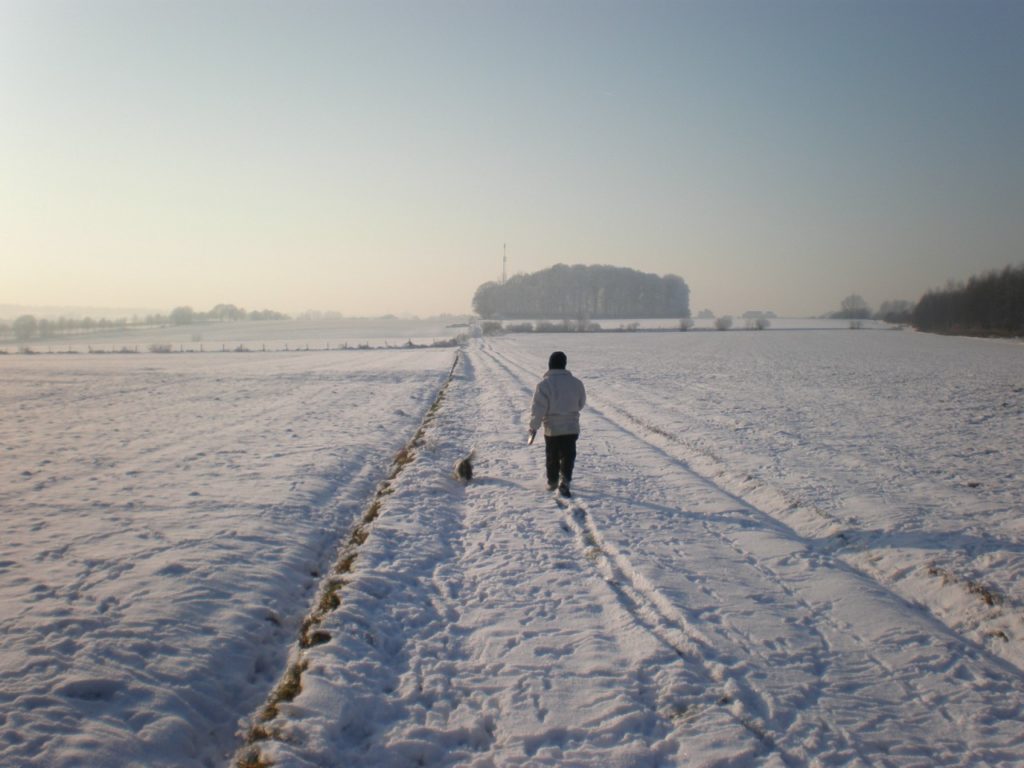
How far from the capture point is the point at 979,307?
320 ft

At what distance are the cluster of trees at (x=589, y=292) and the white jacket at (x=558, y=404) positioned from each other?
163m

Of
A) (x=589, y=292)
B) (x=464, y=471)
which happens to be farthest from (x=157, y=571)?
(x=589, y=292)

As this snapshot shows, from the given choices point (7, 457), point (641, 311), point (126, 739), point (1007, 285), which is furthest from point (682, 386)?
point (641, 311)

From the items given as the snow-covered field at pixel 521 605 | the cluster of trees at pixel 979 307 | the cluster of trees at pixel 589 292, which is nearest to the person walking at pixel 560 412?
the snow-covered field at pixel 521 605

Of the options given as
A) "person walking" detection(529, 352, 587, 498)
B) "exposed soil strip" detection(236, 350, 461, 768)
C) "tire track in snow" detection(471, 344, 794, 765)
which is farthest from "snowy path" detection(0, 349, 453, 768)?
"person walking" detection(529, 352, 587, 498)

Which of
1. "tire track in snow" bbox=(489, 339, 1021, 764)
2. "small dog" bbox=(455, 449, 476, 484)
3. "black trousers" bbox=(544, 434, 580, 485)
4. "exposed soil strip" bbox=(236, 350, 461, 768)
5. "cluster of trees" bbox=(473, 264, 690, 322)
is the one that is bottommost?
"exposed soil strip" bbox=(236, 350, 461, 768)

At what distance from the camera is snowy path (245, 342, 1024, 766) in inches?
155

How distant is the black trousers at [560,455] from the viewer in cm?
952

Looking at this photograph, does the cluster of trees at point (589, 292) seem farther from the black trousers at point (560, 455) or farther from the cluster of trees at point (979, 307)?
the black trousers at point (560, 455)

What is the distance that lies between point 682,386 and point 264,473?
60.8 ft

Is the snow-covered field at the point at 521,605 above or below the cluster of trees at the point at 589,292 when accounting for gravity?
below

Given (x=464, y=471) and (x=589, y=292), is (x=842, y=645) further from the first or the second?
(x=589, y=292)

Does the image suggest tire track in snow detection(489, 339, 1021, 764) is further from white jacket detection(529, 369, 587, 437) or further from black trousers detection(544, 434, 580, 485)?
white jacket detection(529, 369, 587, 437)

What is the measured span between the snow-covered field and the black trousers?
43 cm
